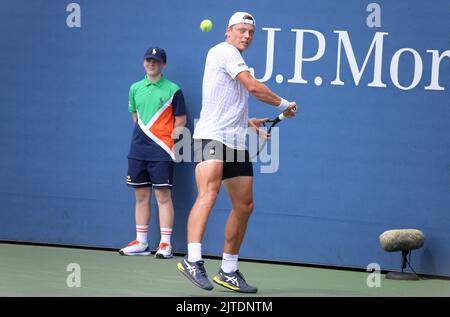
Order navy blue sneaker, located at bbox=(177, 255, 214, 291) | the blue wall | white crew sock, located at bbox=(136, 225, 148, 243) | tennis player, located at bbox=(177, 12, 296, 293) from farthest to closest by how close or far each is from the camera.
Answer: white crew sock, located at bbox=(136, 225, 148, 243)
the blue wall
tennis player, located at bbox=(177, 12, 296, 293)
navy blue sneaker, located at bbox=(177, 255, 214, 291)

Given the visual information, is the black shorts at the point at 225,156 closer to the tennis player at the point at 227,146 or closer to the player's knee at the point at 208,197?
the tennis player at the point at 227,146

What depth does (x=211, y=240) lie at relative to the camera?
878 centimetres

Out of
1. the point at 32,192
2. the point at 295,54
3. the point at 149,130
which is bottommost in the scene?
the point at 32,192

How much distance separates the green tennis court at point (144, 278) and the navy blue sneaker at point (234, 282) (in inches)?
1.9

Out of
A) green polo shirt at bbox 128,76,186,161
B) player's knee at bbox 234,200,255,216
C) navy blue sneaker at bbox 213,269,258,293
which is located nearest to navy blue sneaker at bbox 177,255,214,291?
navy blue sneaker at bbox 213,269,258,293

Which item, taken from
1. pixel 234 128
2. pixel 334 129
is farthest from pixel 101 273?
pixel 334 129

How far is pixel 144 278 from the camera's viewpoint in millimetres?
7582

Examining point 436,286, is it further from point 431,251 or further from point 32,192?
point 32,192

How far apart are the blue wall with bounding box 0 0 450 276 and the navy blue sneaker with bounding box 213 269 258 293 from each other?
64.4 inches

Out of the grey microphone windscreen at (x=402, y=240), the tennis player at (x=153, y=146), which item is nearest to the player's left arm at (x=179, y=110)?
the tennis player at (x=153, y=146)

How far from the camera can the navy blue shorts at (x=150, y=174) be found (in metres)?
8.70

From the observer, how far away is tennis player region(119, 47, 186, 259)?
8703 millimetres

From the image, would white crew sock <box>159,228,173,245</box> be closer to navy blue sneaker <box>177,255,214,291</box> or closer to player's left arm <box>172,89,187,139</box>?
player's left arm <box>172,89,187,139</box>

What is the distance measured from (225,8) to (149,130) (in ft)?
3.96
